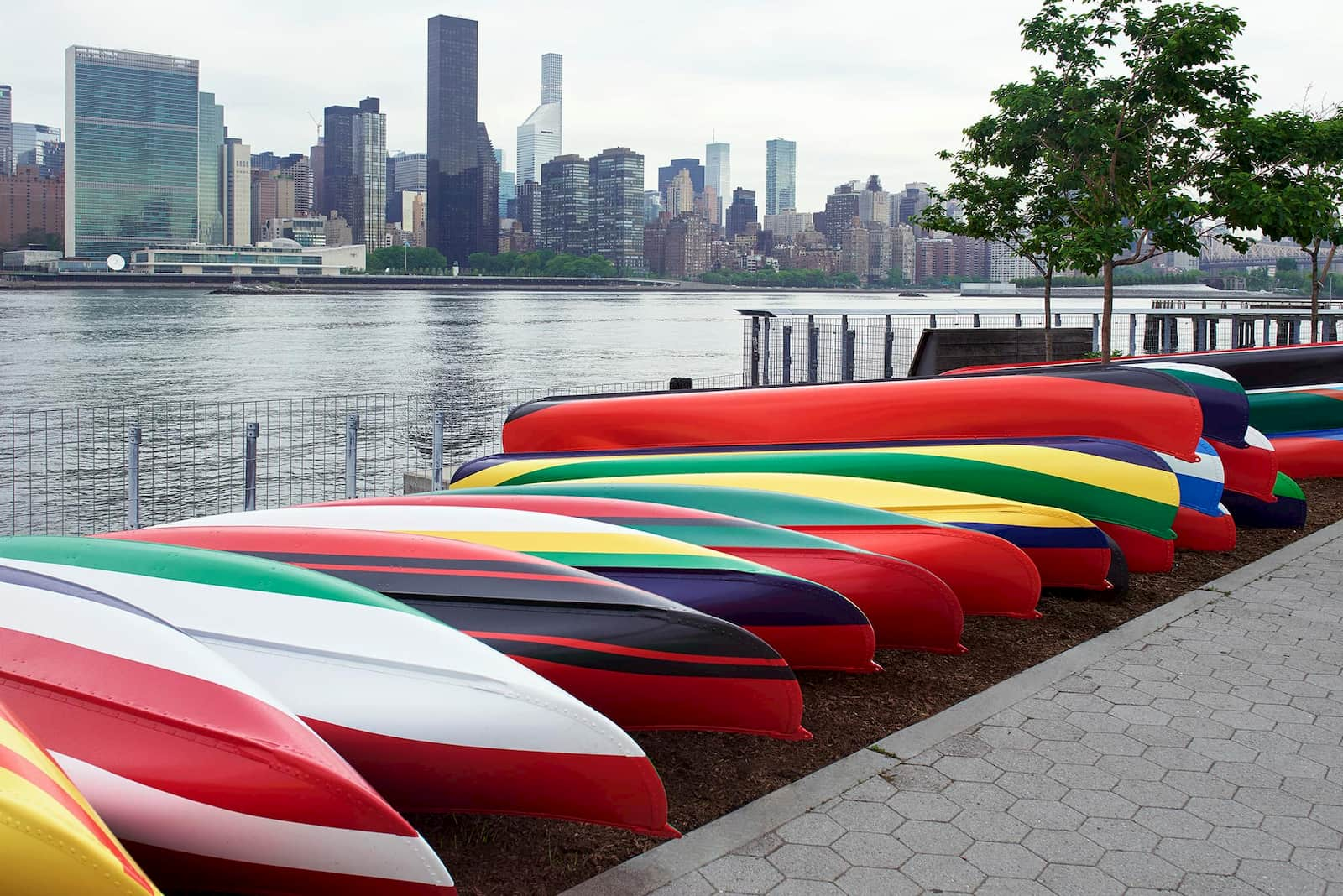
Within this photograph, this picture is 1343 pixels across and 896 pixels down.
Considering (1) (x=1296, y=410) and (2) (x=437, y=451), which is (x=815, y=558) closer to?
(2) (x=437, y=451)

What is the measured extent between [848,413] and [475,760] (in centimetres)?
438

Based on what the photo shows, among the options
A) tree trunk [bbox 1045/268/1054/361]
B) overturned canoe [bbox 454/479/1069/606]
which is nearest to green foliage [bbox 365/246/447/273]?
tree trunk [bbox 1045/268/1054/361]

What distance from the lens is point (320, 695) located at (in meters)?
3.47

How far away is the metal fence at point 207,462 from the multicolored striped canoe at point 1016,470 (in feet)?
10.9

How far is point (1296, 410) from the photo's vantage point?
33.8ft

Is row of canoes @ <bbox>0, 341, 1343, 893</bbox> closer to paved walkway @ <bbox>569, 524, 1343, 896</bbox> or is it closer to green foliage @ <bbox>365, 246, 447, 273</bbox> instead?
paved walkway @ <bbox>569, 524, 1343, 896</bbox>

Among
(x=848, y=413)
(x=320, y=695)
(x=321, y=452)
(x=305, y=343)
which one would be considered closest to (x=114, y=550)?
(x=320, y=695)

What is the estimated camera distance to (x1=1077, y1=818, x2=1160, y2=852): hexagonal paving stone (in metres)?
3.54

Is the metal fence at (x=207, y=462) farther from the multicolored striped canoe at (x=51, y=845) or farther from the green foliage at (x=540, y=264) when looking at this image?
the green foliage at (x=540, y=264)

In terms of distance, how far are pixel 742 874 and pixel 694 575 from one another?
143 cm

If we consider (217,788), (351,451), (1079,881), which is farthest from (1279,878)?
(351,451)

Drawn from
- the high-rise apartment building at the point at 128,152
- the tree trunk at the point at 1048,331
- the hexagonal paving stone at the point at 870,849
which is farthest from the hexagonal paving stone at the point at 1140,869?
the high-rise apartment building at the point at 128,152

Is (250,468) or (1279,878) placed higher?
(250,468)

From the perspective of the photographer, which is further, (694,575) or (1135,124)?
(1135,124)
